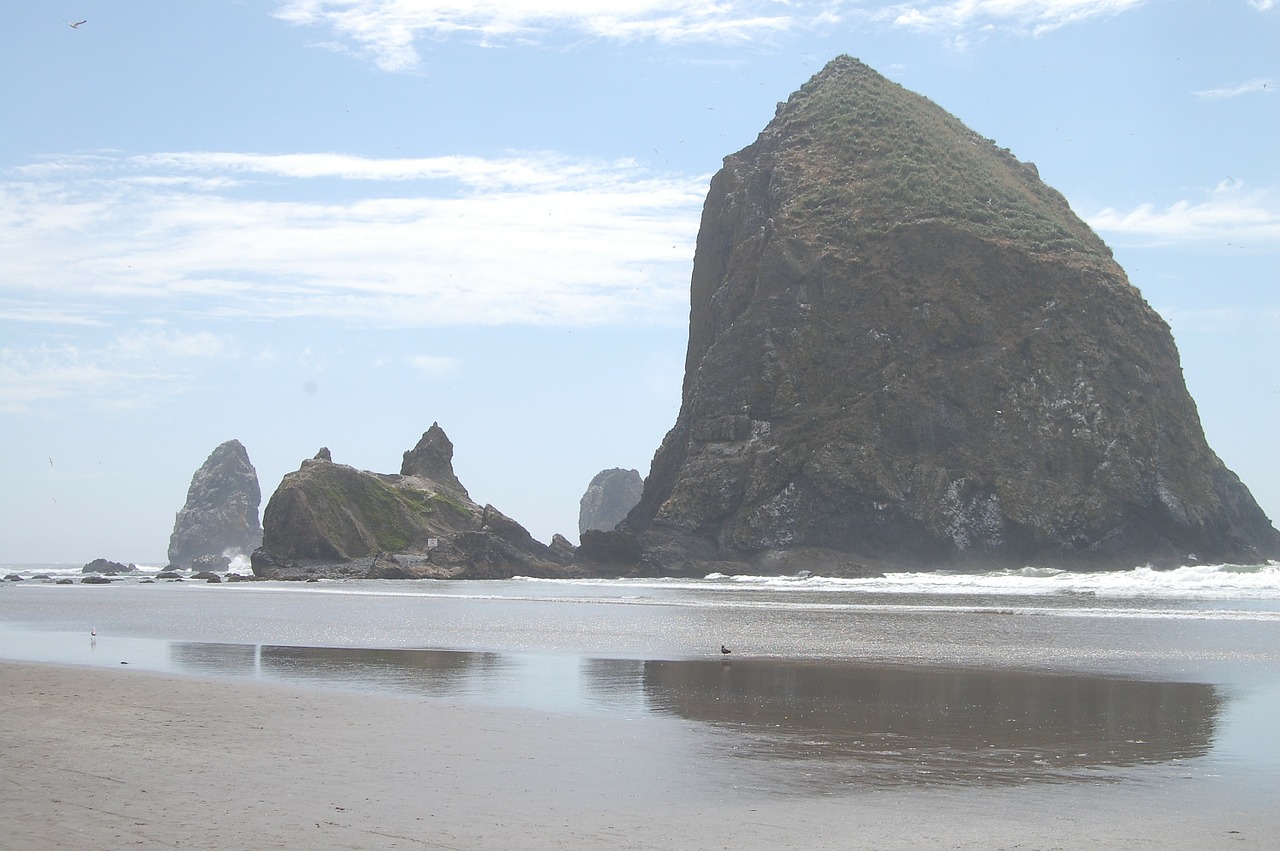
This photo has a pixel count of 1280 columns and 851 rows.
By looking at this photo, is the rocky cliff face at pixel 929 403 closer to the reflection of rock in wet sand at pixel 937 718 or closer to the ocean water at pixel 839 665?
the ocean water at pixel 839 665

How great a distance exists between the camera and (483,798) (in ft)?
35.3

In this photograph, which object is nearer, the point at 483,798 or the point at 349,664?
the point at 483,798

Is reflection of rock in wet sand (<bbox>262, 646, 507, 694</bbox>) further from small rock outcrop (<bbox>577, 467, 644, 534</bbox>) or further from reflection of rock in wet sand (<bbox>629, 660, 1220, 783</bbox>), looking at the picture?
small rock outcrop (<bbox>577, 467, 644, 534</bbox>)

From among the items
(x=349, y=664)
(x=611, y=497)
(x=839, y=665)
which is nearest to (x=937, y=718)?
(x=839, y=665)

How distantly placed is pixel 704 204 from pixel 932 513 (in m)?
45.9

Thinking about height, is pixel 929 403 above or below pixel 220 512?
above

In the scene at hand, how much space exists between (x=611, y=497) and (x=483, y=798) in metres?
171

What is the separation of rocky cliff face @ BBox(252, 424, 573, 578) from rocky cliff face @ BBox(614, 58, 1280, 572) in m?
10.1

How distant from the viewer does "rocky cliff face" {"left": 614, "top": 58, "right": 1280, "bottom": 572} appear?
255ft

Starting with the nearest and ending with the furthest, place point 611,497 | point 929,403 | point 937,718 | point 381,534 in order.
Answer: point 937,718, point 929,403, point 381,534, point 611,497

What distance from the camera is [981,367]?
8456 cm

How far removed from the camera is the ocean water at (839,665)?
13383 mm

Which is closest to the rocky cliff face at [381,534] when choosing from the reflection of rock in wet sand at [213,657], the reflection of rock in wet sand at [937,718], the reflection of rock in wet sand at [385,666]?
the reflection of rock in wet sand at [213,657]

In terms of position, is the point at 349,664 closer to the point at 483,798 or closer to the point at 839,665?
the point at 839,665
